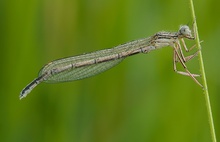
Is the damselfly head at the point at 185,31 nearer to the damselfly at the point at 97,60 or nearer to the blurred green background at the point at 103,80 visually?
the damselfly at the point at 97,60

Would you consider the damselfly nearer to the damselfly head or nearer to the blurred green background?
the damselfly head

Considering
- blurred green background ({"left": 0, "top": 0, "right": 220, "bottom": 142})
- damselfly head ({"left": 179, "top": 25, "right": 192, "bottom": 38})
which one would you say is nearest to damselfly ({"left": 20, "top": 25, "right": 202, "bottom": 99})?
damselfly head ({"left": 179, "top": 25, "right": 192, "bottom": 38})

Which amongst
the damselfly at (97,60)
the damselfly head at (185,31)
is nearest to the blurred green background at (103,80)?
the damselfly at (97,60)

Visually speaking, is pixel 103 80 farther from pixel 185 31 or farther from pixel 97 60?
pixel 185 31

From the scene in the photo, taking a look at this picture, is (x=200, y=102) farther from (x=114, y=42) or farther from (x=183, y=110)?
(x=114, y=42)

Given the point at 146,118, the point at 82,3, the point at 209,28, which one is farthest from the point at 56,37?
the point at 209,28
